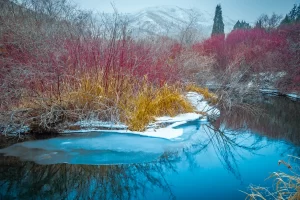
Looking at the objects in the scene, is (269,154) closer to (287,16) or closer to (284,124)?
(284,124)

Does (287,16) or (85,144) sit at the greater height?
(287,16)

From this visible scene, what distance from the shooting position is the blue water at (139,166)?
329 centimetres

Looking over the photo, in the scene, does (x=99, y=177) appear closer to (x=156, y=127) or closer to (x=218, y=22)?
(x=156, y=127)

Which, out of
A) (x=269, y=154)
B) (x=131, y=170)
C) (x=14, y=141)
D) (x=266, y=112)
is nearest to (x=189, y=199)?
(x=131, y=170)

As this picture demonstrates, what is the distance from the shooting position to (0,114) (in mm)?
5012

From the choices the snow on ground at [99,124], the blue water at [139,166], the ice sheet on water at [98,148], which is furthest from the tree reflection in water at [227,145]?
the snow on ground at [99,124]

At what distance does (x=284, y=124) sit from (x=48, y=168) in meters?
7.00

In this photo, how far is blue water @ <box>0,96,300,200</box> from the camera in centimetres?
329

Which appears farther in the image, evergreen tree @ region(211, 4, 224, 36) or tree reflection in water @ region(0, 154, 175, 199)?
evergreen tree @ region(211, 4, 224, 36)

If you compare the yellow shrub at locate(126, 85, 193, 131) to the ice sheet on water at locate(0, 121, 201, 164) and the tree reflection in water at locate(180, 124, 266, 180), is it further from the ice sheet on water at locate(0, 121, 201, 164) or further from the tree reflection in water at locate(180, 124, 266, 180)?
the tree reflection in water at locate(180, 124, 266, 180)


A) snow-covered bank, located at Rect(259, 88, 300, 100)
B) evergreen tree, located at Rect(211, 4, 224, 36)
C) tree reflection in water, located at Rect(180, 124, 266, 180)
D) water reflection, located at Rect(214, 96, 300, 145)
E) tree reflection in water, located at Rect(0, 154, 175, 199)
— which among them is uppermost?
evergreen tree, located at Rect(211, 4, 224, 36)

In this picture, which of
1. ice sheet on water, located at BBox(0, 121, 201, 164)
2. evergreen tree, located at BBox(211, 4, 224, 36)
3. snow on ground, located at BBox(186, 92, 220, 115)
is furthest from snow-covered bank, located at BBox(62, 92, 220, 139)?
evergreen tree, located at BBox(211, 4, 224, 36)

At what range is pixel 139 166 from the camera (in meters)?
4.04

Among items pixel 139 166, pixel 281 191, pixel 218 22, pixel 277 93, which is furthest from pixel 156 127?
pixel 218 22
